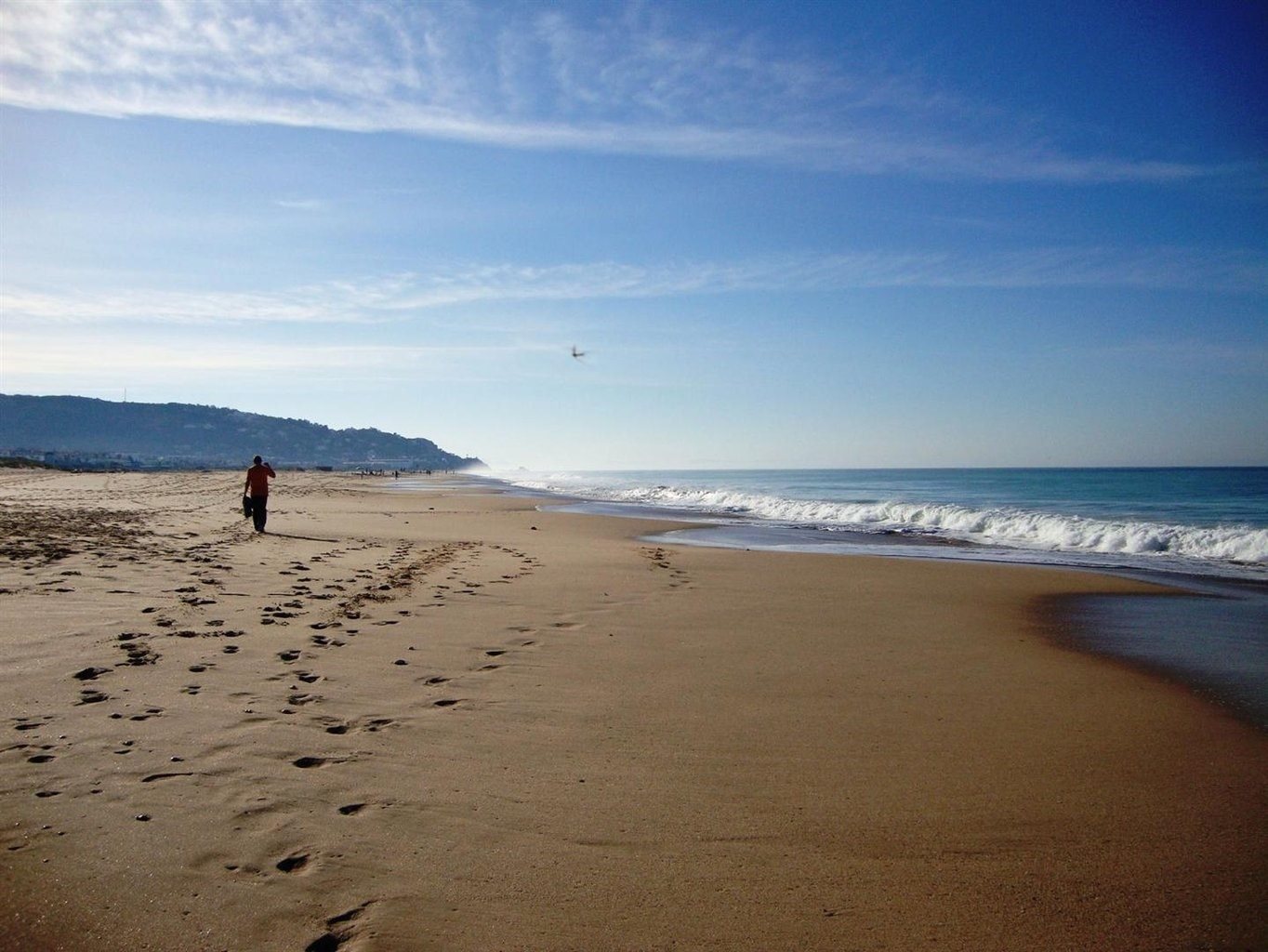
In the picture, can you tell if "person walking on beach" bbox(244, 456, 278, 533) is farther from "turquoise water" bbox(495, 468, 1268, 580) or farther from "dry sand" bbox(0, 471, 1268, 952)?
"turquoise water" bbox(495, 468, 1268, 580)

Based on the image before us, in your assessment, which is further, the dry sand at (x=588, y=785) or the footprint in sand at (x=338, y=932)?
the dry sand at (x=588, y=785)

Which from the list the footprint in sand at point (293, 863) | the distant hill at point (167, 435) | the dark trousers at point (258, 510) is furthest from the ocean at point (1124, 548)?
the distant hill at point (167, 435)

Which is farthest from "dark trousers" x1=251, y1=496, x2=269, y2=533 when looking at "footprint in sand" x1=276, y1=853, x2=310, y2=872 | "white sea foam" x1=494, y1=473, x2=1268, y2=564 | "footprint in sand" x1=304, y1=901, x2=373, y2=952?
"white sea foam" x1=494, y1=473, x2=1268, y2=564

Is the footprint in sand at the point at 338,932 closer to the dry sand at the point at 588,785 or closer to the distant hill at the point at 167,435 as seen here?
the dry sand at the point at 588,785

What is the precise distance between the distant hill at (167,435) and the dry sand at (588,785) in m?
127

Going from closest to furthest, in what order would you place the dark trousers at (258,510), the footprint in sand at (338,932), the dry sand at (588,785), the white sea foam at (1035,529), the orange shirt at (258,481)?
the footprint in sand at (338,932), the dry sand at (588,785), the dark trousers at (258,510), the orange shirt at (258,481), the white sea foam at (1035,529)

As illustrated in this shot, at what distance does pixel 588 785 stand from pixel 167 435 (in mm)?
177992

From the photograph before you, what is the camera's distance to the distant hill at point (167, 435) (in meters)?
134

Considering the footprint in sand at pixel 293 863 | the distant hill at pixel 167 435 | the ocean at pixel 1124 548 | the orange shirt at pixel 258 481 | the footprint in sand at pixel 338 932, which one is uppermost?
the distant hill at pixel 167 435

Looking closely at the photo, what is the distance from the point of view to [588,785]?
3789mm

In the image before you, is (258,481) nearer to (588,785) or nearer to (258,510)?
(258,510)

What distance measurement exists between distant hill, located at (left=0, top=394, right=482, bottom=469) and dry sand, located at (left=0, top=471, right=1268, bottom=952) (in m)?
127

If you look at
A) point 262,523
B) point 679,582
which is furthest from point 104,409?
point 679,582

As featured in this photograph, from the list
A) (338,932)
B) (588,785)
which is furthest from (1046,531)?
(338,932)
